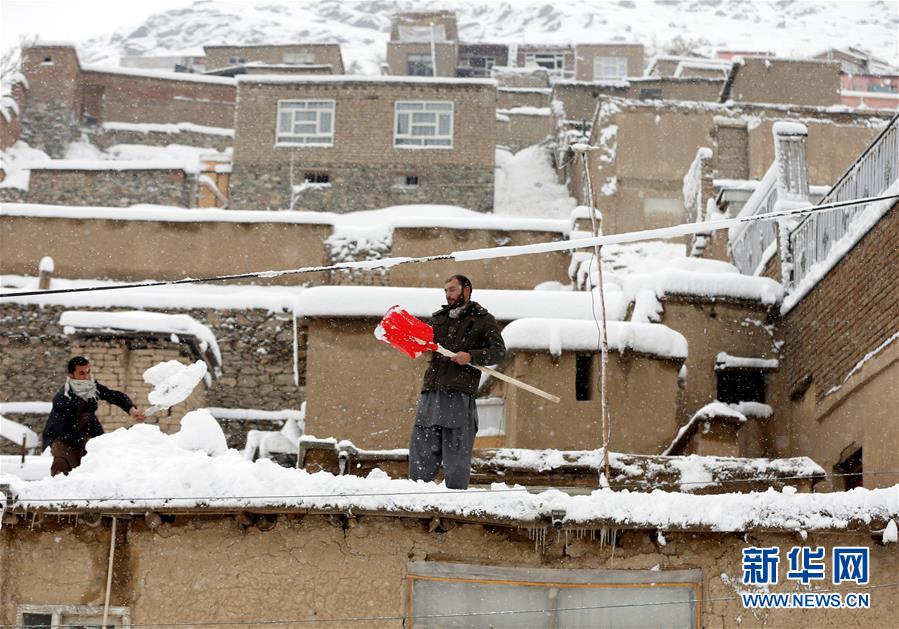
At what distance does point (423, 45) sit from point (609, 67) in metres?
7.27

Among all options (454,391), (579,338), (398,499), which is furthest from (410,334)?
(579,338)

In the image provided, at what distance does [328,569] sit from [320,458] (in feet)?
10.5

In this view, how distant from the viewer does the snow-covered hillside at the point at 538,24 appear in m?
88.5

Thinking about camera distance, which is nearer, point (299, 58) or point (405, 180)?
point (405, 180)

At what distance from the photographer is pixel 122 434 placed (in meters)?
8.86

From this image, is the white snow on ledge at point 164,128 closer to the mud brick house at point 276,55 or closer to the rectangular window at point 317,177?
the mud brick house at point 276,55

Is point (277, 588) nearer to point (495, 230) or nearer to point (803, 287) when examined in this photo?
point (803, 287)

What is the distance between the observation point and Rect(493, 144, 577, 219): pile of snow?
32.7 meters

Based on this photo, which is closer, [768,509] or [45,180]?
[768,509]

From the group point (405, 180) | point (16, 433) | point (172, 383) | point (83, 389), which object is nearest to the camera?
point (83, 389)

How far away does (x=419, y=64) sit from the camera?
51.7 meters

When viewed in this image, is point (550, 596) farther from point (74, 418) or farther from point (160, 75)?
point (160, 75)

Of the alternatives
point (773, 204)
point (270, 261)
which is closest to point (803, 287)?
point (773, 204)

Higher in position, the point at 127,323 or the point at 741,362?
the point at 127,323
